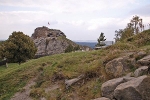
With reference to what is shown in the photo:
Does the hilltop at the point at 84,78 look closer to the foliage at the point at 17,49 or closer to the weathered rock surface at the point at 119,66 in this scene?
the weathered rock surface at the point at 119,66

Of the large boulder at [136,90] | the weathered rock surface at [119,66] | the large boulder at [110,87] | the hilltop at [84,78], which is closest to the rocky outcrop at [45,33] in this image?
the hilltop at [84,78]

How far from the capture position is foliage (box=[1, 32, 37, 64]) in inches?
1393

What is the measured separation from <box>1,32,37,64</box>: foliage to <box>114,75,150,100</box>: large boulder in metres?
30.4

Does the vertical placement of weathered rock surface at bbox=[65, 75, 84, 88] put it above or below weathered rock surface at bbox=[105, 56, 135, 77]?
below

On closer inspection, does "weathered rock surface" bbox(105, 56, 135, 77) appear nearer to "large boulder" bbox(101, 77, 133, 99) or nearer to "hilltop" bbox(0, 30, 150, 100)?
"hilltop" bbox(0, 30, 150, 100)

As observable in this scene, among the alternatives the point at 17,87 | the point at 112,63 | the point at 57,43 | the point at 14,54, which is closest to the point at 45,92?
the point at 17,87

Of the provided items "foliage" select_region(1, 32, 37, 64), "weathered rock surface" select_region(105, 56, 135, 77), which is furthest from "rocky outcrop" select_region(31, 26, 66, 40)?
"weathered rock surface" select_region(105, 56, 135, 77)

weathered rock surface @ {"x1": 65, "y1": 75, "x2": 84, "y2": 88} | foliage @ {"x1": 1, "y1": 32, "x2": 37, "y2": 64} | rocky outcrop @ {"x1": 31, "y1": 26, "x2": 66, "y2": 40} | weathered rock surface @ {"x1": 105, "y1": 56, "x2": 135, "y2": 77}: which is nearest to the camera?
weathered rock surface @ {"x1": 105, "y1": 56, "x2": 135, "y2": 77}

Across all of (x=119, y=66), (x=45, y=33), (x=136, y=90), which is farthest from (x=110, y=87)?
(x=45, y=33)

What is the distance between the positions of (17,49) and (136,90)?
104ft

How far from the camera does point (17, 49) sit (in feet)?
118

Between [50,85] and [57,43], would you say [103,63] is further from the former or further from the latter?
[57,43]

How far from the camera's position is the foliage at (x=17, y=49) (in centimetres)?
3538

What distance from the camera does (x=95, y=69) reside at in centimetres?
1131
